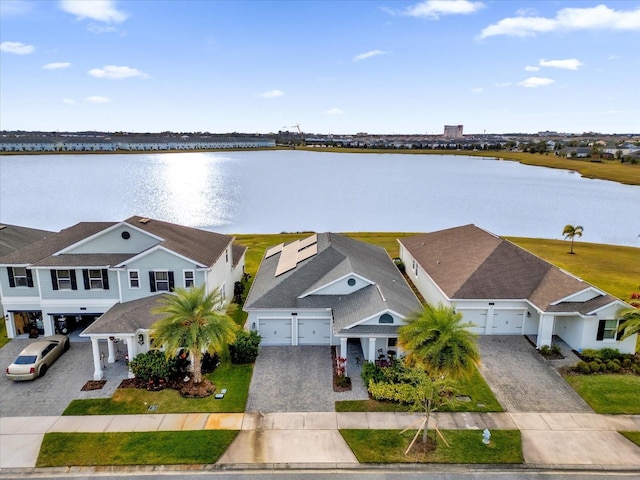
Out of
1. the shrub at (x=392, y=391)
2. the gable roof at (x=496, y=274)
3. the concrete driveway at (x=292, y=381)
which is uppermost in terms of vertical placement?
the gable roof at (x=496, y=274)

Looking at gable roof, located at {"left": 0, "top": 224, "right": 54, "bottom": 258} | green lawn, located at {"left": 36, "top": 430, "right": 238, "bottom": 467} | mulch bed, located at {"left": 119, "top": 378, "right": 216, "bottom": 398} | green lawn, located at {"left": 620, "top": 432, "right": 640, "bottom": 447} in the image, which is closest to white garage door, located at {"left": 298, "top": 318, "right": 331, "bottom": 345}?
mulch bed, located at {"left": 119, "top": 378, "right": 216, "bottom": 398}

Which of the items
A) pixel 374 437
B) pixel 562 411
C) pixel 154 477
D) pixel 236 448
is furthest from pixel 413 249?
pixel 154 477

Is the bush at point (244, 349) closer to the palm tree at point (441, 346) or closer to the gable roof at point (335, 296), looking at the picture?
the gable roof at point (335, 296)

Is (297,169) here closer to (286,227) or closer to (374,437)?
(286,227)

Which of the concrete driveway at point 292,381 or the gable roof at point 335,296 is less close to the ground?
the gable roof at point 335,296

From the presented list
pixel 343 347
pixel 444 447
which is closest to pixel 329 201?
pixel 343 347

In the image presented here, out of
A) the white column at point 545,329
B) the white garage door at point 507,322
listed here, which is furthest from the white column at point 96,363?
the white column at point 545,329
